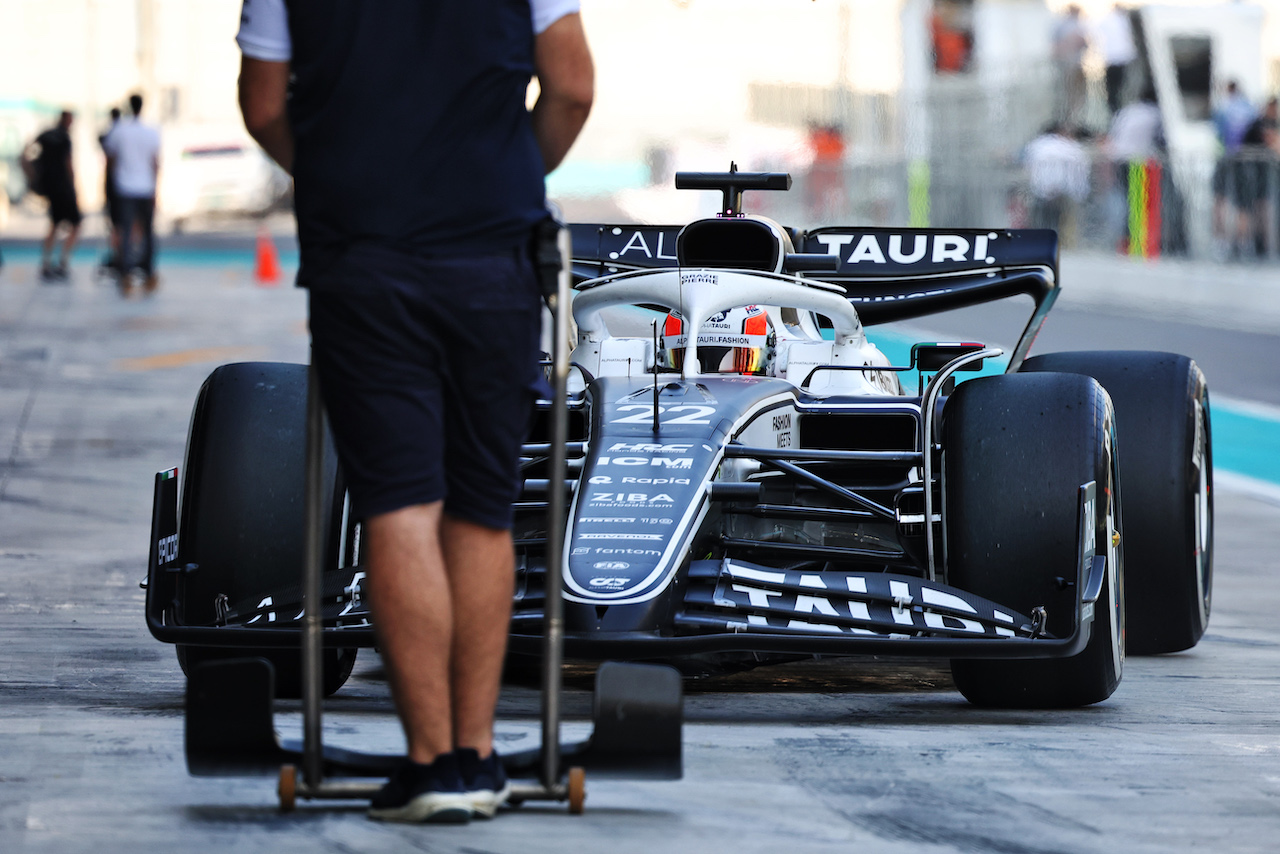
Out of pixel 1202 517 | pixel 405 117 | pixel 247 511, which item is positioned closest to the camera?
pixel 405 117

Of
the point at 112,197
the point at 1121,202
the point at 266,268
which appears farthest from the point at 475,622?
the point at 266,268

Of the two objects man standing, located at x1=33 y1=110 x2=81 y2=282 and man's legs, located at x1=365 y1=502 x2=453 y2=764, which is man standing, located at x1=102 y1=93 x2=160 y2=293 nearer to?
man standing, located at x1=33 y1=110 x2=81 y2=282

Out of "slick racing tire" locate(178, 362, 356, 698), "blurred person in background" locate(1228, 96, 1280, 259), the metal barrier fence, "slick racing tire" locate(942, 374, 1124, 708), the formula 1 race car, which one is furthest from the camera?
the metal barrier fence

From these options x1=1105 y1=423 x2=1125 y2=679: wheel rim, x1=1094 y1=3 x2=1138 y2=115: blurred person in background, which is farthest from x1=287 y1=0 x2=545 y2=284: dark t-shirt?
x1=1094 y1=3 x2=1138 y2=115: blurred person in background

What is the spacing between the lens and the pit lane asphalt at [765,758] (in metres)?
3.53

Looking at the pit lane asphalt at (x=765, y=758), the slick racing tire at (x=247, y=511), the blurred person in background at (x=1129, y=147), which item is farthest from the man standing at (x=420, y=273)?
the blurred person in background at (x=1129, y=147)

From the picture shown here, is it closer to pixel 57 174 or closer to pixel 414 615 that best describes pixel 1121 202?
pixel 57 174

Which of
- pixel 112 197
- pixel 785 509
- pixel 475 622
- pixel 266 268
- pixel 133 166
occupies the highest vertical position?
pixel 475 622

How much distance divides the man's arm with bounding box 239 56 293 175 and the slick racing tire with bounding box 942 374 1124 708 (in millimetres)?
2131

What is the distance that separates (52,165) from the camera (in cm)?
2250

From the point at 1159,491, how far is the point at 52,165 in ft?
61.6

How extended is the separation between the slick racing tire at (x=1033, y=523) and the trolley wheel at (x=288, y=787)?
1.96m

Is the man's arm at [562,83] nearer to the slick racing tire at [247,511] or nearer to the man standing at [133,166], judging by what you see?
the slick racing tire at [247,511]

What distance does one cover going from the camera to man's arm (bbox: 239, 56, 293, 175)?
3.43 m
